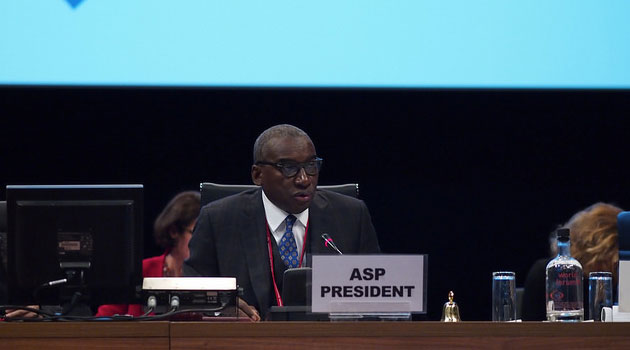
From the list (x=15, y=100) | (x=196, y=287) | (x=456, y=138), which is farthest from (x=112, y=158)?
(x=196, y=287)

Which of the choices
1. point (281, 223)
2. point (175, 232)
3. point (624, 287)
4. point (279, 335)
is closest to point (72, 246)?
point (279, 335)

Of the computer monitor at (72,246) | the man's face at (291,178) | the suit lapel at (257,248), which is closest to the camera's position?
the computer monitor at (72,246)

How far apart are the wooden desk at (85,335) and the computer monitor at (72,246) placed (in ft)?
0.86

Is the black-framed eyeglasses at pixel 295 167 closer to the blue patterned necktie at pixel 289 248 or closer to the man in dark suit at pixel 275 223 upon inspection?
the man in dark suit at pixel 275 223

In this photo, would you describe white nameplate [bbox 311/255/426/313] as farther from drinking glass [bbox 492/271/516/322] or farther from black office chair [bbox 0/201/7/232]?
black office chair [bbox 0/201/7/232]

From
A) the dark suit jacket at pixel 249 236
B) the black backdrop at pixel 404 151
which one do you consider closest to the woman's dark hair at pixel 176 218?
the black backdrop at pixel 404 151

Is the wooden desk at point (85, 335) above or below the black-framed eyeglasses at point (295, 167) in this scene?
below

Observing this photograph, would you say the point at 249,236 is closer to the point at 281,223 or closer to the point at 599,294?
the point at 281,223

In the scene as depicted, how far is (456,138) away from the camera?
5.06 meters

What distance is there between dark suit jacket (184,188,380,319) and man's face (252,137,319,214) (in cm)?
7

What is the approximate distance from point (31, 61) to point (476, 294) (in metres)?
2.41

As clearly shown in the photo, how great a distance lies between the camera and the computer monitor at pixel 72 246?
→ 2420 mm

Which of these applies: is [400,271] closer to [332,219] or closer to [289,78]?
[332,219]

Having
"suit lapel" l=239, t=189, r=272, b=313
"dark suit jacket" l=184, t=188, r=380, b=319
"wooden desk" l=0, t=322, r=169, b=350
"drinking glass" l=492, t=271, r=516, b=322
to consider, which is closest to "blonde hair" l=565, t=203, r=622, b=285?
"dark suit jacket" l=184, t=188, r=380, b=319
